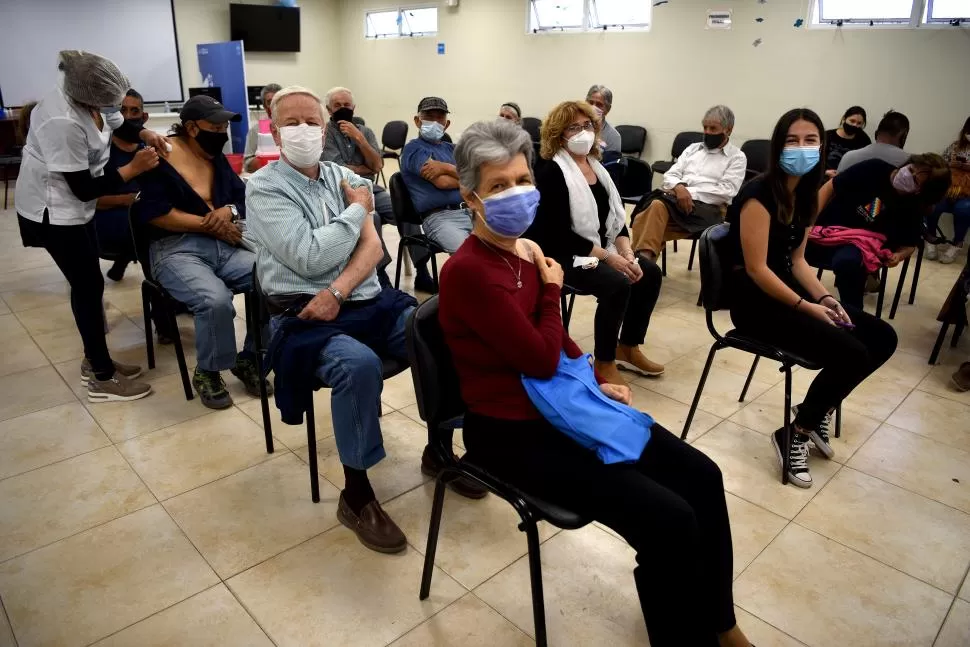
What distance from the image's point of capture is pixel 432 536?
1711 mm

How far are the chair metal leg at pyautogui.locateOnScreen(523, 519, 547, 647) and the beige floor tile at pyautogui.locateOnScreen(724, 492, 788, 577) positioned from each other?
0.76 m

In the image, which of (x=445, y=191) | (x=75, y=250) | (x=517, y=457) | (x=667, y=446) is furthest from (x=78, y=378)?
(x=667, y=446)

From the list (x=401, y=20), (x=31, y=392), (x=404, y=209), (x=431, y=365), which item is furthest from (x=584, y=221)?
(x=401, y=20)

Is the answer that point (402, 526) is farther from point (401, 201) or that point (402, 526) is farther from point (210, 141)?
point (401, 201)

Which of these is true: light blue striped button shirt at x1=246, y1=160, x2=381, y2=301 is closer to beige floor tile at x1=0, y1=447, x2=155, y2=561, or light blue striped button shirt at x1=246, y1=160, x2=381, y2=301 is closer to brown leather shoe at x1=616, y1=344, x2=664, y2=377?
beige floor tile at x1=0, y1=447, x2=155, y2=561

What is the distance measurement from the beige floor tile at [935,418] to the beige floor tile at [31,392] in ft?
12.1

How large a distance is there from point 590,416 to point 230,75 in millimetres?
8745

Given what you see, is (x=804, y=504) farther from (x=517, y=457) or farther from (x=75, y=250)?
(x=75, y=250)

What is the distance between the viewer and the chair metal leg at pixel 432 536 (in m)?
1.63

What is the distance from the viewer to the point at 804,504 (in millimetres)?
2242

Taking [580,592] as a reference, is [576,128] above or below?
above

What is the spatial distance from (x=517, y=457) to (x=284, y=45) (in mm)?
10135

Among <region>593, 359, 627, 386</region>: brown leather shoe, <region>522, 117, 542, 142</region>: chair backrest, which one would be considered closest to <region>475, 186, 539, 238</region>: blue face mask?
<region>593, 359, 627, 386</region>: brown leather shoe

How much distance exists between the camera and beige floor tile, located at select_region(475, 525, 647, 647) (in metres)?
1.69
